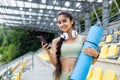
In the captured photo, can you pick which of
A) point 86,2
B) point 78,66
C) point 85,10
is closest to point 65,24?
point 78,66

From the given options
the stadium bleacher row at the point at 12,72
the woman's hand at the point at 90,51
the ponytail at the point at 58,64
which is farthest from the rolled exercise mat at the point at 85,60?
the stadium bleacher row at the point at 12,72

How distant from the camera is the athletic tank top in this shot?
271cm

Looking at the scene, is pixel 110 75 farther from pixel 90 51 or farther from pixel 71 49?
pixel 90 51

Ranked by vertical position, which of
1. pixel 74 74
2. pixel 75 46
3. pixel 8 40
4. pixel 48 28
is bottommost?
pixel 8 40

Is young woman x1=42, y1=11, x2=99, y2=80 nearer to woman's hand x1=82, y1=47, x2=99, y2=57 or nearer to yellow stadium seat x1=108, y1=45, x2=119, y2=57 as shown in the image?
woman's hand x1=82, y1=47, x2=99, y2=57

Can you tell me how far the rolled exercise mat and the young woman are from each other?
93 millimetres

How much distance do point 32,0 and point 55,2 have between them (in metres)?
1.87

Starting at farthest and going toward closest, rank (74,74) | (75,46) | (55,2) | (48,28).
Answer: (48,28) → (55,2) → (75,46) → (74,74)

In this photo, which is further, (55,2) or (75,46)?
(55,2)

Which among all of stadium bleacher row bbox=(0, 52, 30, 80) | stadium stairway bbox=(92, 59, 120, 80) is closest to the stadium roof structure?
stadium bleacher row bbox=(0, 52, 30, 80)

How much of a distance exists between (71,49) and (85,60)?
8.6 inches

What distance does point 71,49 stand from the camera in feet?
8.91

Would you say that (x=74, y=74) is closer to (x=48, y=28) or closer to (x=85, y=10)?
(x=85, y=10)

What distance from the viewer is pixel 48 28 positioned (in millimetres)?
45906
